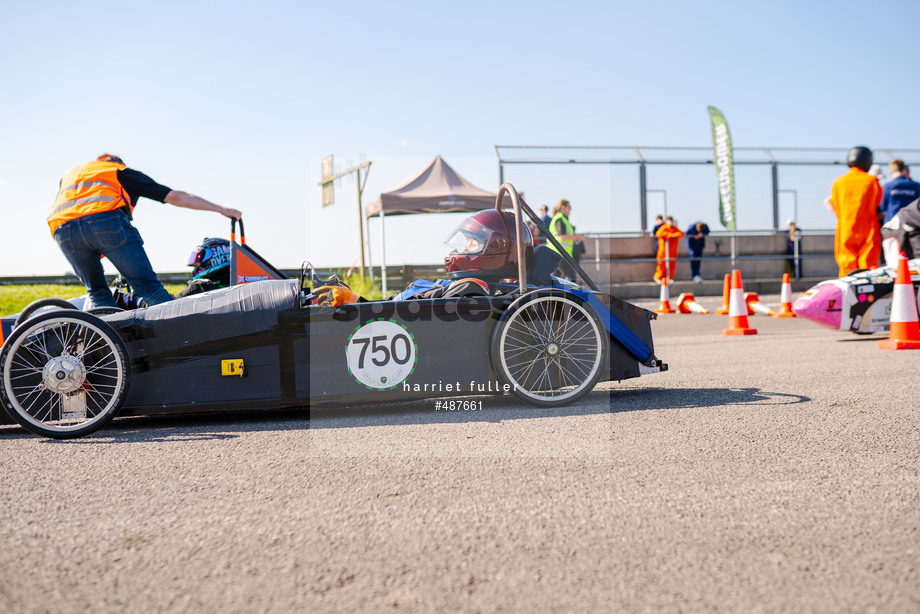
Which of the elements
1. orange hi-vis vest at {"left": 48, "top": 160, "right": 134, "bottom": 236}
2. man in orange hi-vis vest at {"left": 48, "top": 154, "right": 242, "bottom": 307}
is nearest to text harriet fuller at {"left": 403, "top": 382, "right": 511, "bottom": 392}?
man in orange hi-vis vest at {"left": 48, "top": 154, "right": 242, "bottom": 307}

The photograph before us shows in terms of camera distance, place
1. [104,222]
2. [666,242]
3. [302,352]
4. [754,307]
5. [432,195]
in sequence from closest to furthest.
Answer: [302,352] < [104,222] < [754,307] < [432,195] < [666,242]

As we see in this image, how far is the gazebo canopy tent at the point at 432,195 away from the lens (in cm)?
1441

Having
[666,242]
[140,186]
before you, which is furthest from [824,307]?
[666,242]

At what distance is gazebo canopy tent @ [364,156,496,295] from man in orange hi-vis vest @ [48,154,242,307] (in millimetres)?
9213

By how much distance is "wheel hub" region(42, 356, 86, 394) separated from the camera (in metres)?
3.55

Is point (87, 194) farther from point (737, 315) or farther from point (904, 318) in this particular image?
point (737, 315)

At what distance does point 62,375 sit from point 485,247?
93.0 inches

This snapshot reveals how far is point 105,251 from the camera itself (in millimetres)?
4641

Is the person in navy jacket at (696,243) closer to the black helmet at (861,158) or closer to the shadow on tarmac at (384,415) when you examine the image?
the black helmet at (861,158)

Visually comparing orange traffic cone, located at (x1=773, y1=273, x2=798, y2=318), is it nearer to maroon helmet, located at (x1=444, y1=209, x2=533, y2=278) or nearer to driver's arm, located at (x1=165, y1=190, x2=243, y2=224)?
maroon helmet, located at (x1=444, y1=209, x2=533, y2=278)

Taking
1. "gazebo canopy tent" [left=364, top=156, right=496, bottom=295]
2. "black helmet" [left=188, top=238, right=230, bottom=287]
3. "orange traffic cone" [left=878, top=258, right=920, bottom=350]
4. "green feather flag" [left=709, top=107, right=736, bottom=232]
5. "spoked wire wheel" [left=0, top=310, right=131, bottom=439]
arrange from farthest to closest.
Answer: "green feather flag" [left=709, top=107, right=736, bottom=232], "gazebo canopy tent" [left=364, top=156, right=496, bottom=295], "orange traffic cone" [left=878, top=258, right=920, bottom=350], "black helmet" [left=188, top=238, right=230, bottom=287], "spoked wire wheel" [left=0, top=310, right=131, bottom=439]

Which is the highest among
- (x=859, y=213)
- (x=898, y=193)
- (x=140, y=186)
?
(x=898, y=193)

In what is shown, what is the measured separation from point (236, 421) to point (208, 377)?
0.30m

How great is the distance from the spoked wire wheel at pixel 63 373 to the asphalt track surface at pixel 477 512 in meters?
0.13
